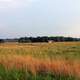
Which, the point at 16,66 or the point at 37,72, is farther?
the point at 16,66

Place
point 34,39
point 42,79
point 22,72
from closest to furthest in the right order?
point 42,79
point 22,72
point 34,39

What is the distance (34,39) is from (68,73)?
109 meters

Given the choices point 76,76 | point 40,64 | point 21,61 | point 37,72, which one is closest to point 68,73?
point 76,76

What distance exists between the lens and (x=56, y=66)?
1364cm

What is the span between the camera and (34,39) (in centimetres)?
12081

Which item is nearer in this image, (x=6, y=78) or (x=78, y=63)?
(x=6, y=78)

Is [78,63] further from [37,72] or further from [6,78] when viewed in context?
[6,78]

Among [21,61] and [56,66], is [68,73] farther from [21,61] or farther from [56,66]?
[21,61]

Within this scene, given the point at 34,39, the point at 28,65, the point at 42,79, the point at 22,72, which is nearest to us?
the point at 42,79

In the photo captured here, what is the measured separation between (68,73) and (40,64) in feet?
7.90

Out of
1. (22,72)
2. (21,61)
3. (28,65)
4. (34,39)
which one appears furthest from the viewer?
(34,39)

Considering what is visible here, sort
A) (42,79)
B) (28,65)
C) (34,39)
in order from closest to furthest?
1. (42,79)
2. (28,65)
3. (34,39)

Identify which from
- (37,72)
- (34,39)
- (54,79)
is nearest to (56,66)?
(37,72)

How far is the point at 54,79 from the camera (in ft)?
38.7
